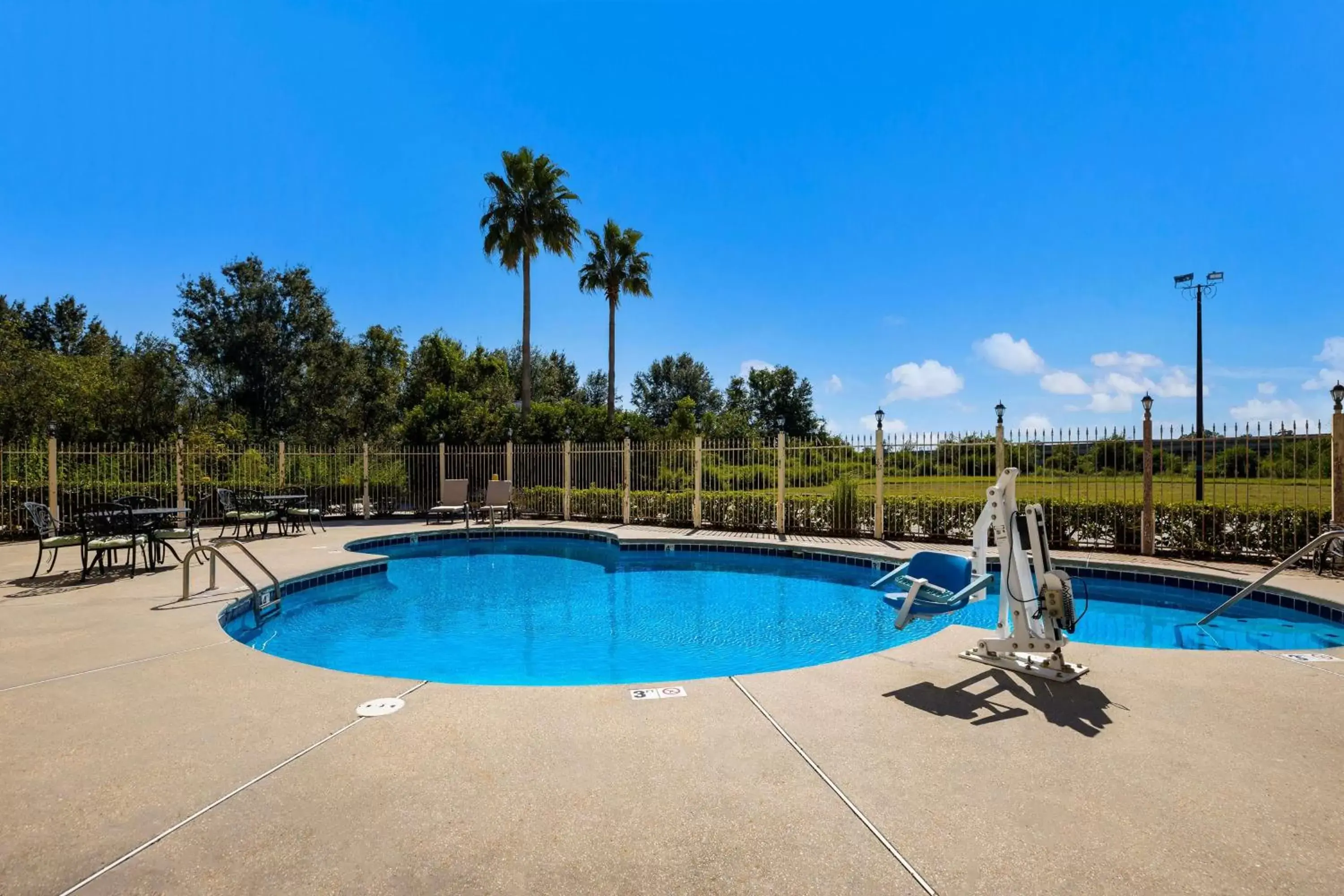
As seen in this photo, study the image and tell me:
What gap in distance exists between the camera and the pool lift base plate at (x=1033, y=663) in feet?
12.1

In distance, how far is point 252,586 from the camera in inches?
236

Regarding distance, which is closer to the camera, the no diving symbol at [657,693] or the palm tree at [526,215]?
the no diving symbol at [657,693]

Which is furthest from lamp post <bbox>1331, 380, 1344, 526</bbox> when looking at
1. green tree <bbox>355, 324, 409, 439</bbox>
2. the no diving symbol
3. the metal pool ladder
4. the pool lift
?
green tree <bbox>355, 324, 409, 439</bbox>

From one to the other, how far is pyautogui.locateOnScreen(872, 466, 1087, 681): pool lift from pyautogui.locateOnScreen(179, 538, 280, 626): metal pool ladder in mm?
5925

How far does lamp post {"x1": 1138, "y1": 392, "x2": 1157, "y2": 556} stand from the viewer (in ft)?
28.2

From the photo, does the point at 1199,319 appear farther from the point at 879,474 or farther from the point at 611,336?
the point at 611,336

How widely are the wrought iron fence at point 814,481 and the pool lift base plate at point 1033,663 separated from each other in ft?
20.7

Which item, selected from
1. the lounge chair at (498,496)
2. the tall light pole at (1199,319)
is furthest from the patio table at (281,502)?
the tall light pole at (1199,319)

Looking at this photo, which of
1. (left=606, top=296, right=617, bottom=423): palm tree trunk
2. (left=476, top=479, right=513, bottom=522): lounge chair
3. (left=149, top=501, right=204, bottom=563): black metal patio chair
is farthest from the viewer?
(left=606, top=296, right=617, bottom=423): palm tree trunk

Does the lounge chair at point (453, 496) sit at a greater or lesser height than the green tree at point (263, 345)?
lesser

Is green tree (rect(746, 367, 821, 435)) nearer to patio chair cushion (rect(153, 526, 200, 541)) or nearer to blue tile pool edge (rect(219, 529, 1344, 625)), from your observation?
blue tile pool edge (rect(219, 529, 1344, 625))

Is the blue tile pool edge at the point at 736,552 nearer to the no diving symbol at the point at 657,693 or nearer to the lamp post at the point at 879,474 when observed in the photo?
the lamp post at the point at 879,474

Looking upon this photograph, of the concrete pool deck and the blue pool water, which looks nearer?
the concrete pool deck

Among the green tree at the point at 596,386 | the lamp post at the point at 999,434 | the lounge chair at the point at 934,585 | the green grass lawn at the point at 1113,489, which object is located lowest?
the lounge chair at the point at 934,585
